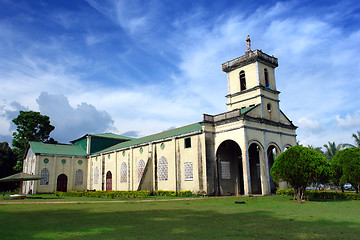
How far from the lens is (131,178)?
35.7 metres

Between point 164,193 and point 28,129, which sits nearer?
point 164,193

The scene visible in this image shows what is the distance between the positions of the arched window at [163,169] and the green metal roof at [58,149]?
61.5 feet

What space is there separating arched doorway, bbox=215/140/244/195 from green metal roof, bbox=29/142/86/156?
25.7 metres

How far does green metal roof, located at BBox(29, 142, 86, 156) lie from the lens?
41.6 m

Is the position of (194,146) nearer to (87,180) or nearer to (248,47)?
(248,47)

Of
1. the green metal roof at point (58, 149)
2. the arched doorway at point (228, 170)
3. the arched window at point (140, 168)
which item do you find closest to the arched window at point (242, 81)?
the arched doorway at point (228, 170)

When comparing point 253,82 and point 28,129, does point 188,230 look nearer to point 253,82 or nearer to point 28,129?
point 253,82

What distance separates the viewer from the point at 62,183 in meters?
42.1

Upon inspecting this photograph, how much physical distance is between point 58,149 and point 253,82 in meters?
31.3

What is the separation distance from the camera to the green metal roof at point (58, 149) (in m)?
41.6

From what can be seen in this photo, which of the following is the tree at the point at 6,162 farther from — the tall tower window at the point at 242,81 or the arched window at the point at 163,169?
the tall tower window at the point at 242,81

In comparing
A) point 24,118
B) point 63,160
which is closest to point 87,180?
point 63,160

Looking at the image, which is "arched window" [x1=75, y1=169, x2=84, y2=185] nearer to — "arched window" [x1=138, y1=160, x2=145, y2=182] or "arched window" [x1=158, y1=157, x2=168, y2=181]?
"arched window" [x1=138, y1=160, x2=145, y2=182]

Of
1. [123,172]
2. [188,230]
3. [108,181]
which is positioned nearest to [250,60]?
[123,172]
